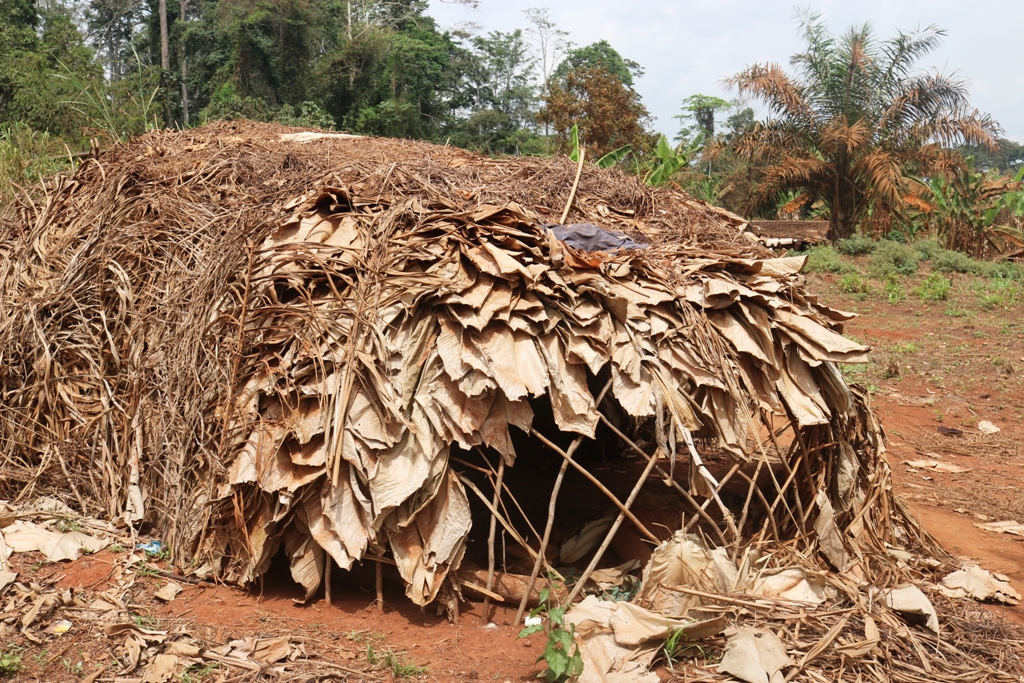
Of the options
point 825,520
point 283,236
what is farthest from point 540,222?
point 825,520

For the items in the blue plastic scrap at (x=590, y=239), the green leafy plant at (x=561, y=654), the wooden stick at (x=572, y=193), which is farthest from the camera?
the wooden stick at (x=572, y=193)

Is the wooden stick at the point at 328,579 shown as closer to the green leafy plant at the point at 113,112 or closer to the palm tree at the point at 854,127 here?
the green leafy plant at the point at 113,112

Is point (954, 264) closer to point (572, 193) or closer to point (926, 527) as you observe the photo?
point (926, 527)

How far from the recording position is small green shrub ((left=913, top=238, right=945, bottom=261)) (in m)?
17.0

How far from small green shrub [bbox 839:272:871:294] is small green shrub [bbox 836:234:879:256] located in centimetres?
178

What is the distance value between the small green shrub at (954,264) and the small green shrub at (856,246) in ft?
4.00

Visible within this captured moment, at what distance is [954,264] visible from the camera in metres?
16.3

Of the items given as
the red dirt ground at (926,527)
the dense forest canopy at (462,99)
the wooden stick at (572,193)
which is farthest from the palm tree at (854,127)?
the wooden stick at (572,193)

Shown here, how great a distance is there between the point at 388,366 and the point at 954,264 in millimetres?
15173

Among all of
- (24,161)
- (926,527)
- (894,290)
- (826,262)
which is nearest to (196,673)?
(926,527)

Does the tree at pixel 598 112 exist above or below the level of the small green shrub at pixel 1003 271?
above

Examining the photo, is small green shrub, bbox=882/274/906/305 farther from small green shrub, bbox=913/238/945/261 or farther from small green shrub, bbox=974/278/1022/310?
small green shrub, bbox=913/238/945/261

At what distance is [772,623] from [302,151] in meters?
4.30

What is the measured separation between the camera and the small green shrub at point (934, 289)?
14.5m
